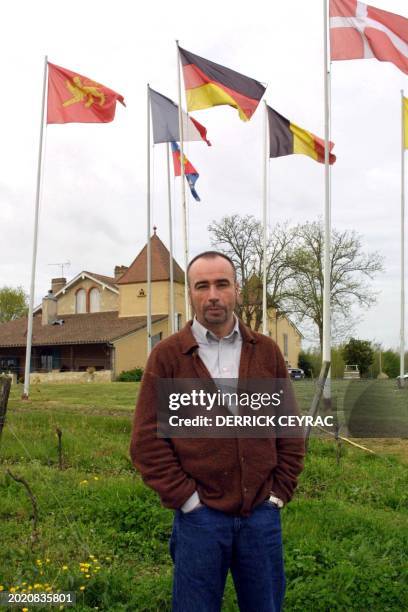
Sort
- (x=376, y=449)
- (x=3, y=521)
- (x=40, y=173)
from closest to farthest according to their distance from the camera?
(x=3, y=521)
(x=376, y=449)
(x=40, y=173)

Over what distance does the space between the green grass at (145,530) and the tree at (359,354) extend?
48016 mm

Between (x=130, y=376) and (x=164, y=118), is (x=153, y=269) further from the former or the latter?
(x=164, y=118)

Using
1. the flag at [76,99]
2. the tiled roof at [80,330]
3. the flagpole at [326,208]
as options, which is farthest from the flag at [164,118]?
the tiled roof at [80,330]

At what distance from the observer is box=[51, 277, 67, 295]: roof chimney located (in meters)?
52.7

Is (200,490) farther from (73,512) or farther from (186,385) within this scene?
(73,512)

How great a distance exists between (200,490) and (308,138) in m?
14.1

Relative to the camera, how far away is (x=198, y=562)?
2.76m

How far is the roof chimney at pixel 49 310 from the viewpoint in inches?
1879

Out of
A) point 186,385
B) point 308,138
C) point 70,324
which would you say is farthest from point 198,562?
point 70,324

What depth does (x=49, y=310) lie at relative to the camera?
48.0 metres

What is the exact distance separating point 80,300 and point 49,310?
2478mm

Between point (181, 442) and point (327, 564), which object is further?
point (327, 564)

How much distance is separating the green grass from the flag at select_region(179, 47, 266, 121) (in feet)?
26.1

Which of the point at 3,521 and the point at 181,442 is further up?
the point at 181,442
